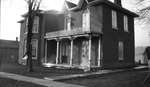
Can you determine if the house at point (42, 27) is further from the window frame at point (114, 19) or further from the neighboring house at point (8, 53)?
the neighboring house at point (8, 53)

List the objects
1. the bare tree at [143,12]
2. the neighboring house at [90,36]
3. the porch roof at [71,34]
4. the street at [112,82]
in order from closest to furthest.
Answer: the street at [112,82]
the bare tree at [143,12]
the porch roof at [71,34]
the neighboring house at [90,36]

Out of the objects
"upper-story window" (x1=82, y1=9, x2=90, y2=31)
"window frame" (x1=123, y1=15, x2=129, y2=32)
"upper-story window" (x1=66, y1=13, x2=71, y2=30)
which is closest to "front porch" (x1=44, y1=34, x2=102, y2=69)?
"upper-story window" (x1=82, y1=9, x2=90, y2=31)

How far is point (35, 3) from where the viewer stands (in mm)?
16531

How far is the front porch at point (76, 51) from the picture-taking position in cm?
1696

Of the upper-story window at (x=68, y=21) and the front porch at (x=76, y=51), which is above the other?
the upper-story window at (x=68, y=21)

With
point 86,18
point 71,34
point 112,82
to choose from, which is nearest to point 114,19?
point 86,18

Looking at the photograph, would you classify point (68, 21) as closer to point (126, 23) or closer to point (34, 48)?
point (34, 48)

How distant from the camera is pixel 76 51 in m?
20.0

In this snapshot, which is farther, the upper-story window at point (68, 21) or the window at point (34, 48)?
the window at point (34, 48)

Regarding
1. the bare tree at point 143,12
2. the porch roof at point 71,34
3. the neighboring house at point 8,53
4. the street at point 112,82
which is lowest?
the street at point 112,82

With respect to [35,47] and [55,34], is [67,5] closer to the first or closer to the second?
[55,34]

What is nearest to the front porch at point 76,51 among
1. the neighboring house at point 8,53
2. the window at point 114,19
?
the window at point 114,19

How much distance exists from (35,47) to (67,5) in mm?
7486

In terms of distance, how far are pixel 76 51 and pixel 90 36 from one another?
14.5 feet
